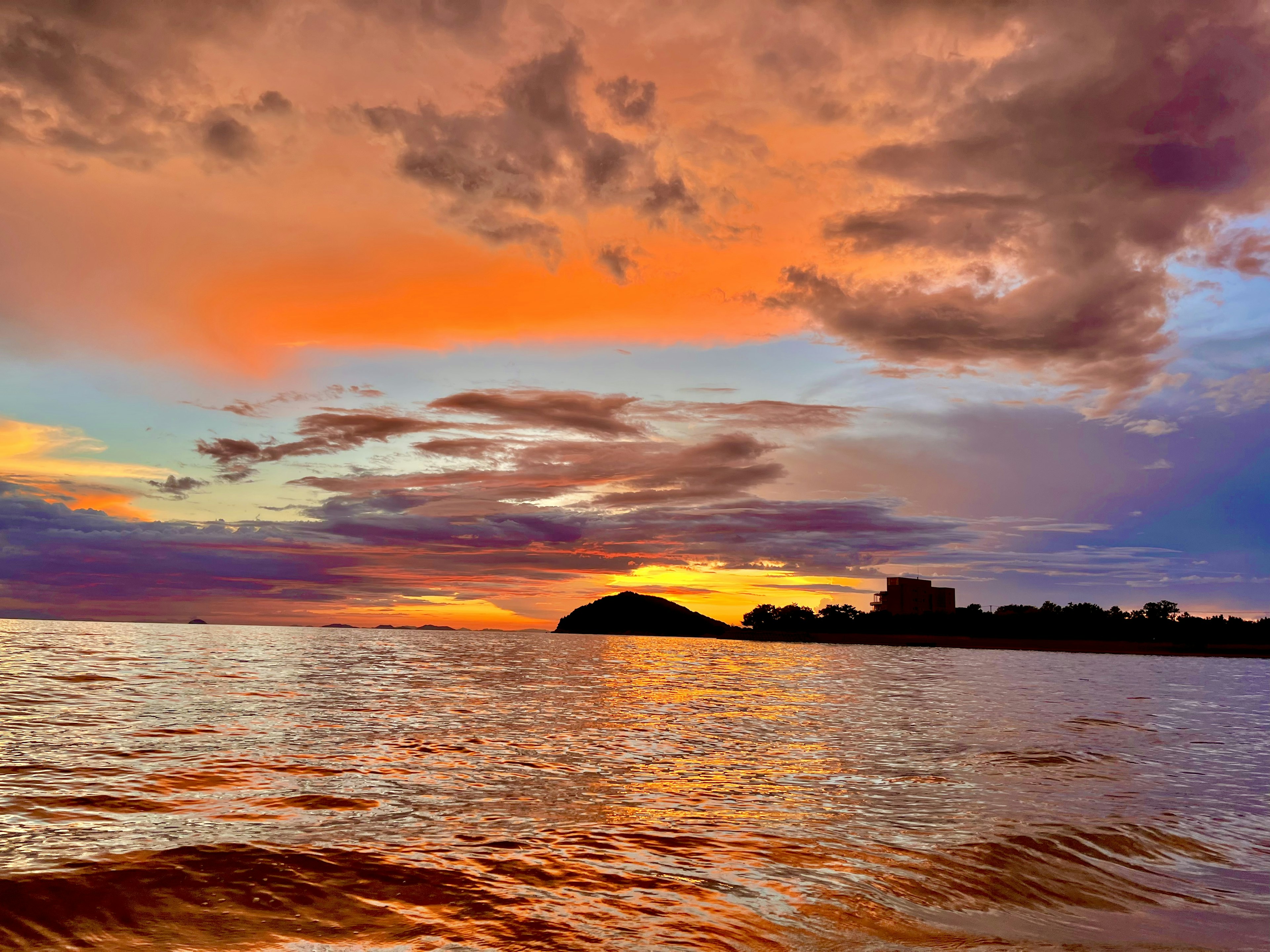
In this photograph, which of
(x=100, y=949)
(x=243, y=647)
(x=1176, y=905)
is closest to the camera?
(x=100, y=949)

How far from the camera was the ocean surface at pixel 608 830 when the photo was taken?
9117 millimetres

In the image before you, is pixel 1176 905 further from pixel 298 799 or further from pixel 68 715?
pixel 68 715

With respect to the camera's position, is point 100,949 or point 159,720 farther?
point 159,720

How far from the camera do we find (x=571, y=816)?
14.0 meters

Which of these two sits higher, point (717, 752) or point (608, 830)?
point (608, 830)

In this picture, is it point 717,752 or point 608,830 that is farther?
point 717,752

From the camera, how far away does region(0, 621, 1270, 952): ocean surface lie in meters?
9.12

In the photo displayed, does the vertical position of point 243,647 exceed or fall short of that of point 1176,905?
it falls short

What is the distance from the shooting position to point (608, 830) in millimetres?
13156

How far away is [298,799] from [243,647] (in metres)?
113

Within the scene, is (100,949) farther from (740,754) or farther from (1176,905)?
(740,754)

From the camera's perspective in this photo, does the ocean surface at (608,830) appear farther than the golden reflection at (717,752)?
No

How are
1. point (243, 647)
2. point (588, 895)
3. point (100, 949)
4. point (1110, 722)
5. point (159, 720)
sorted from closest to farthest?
point (100, 949) < point (588, 895) < point (159, 720) < point (1110, 722) < point (243, 647)

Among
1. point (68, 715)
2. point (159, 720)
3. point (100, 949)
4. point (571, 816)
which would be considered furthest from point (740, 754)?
point (68, 715)
